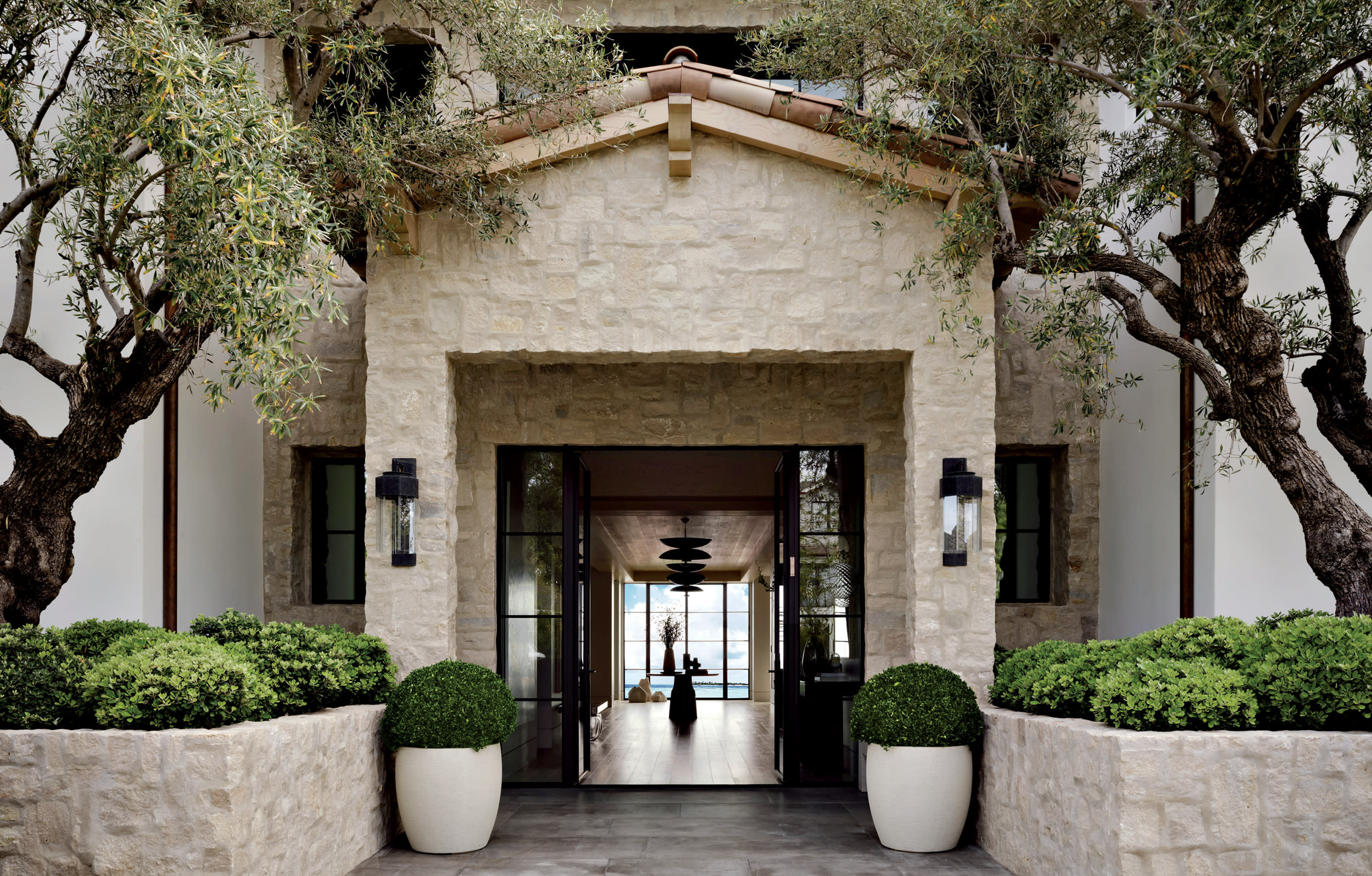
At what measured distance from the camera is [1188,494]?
259 inches

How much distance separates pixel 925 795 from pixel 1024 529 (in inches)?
122

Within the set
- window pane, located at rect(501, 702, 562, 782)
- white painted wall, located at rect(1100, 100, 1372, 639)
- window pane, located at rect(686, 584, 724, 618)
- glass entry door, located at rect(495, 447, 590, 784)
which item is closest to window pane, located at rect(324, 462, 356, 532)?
glass entry door, located at rect(495, 447, 590, 784)

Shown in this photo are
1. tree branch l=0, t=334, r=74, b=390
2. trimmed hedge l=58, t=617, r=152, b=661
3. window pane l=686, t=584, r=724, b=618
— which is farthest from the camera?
window pane l=686, t=584, r=724, b=618

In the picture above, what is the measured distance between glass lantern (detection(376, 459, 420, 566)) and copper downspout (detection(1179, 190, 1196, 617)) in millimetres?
4747

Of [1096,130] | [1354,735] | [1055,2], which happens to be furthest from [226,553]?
[1096,130]

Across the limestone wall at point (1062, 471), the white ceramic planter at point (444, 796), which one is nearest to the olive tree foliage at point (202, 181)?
the white ceramic planter at point (444, 796)

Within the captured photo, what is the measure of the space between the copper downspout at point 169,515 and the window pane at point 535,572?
2114 millimetres

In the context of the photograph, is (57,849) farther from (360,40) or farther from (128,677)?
(360,40)

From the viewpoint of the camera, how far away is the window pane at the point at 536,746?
23.4 ft

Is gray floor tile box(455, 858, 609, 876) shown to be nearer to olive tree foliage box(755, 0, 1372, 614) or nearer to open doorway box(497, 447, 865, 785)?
open doorway box(497, 447, 865, 785)

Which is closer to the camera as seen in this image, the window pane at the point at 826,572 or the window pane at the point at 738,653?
the window pane at the point at 826,572

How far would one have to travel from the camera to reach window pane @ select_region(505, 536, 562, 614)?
732 cm

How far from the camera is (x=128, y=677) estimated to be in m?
4.19

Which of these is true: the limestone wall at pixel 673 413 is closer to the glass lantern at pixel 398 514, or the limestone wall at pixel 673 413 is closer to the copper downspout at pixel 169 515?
the glass lantern at pixel 398 514
